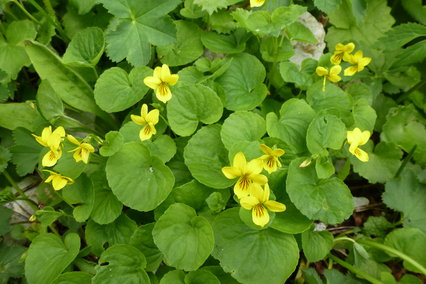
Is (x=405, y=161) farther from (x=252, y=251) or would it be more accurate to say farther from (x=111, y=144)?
Result: (x=111, y=144)

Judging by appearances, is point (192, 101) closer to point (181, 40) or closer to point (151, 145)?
point (151, 145)

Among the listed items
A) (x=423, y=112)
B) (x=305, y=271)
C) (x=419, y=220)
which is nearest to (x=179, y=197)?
(x=305, y=271)

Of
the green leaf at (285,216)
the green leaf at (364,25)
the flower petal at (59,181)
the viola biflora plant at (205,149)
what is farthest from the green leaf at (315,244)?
the green leaf at (364,25)

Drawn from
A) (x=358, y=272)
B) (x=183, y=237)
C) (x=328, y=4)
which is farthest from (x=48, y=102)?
(x=358, y=272)

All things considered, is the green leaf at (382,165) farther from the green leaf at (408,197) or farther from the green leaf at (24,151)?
the green leaf at (24,151)

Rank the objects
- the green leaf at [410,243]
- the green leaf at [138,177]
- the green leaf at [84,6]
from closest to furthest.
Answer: the green leaf at [138,177] → the green leaf at [410,243] → the green leaf at [84,6]

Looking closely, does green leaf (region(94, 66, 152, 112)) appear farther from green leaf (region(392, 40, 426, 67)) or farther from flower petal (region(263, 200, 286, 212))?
green leaf (region(392, 40, 426, 67))
